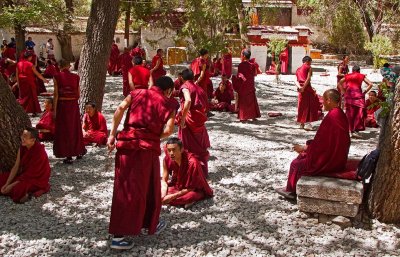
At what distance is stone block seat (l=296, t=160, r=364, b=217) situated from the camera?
447 centimetres

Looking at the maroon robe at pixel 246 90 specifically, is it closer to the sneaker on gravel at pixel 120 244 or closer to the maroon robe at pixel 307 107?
the maroon robe at pixel 307 107

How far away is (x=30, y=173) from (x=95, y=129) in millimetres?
2518

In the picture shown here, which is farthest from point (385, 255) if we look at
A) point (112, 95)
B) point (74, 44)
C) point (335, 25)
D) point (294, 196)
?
point (335, 25)

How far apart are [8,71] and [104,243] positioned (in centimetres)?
881

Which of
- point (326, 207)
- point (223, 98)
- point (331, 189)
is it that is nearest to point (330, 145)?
point (331, 189)

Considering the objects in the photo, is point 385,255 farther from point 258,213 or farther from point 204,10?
point 204,10

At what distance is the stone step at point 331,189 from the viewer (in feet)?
14.6

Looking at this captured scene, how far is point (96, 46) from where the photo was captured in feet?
27.1

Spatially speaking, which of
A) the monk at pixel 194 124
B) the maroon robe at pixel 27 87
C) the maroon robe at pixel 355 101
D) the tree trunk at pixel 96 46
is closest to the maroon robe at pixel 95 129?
the tree trunk at pixel 96 46

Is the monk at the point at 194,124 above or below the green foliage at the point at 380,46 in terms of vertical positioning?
below

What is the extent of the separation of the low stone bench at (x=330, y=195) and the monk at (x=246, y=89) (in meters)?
5.01

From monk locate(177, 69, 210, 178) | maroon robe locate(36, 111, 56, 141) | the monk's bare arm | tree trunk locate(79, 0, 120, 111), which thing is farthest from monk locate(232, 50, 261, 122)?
the monk's bare arm

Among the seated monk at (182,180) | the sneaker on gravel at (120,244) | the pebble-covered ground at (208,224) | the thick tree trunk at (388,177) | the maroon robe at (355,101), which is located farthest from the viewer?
the maroon robe at (355,101)

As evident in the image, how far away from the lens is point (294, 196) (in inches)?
203
